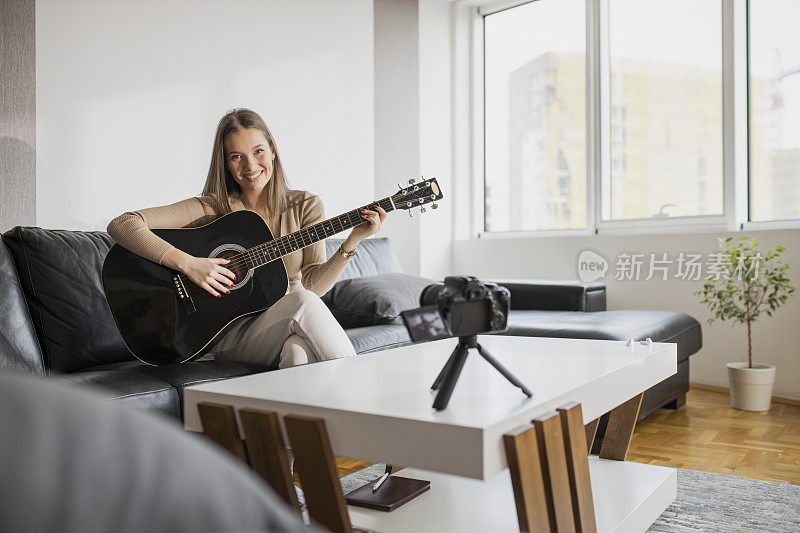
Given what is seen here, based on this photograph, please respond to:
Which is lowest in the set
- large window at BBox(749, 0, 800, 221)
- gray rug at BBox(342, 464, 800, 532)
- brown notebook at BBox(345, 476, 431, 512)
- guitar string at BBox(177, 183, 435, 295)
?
gray rug at BBox(342, 464, 800, 532)

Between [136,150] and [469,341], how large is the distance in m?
2.21

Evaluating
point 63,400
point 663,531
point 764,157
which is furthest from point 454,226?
point 63,400

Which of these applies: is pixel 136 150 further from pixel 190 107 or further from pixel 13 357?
pixel 13 357

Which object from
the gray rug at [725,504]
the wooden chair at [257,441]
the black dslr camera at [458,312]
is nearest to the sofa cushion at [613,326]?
the gray rug at [725,504]

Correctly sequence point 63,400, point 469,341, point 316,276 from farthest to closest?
point 316,276, point 469,341, point 63,400

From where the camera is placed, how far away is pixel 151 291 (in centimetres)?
191

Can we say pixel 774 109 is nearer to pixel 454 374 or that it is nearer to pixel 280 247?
pixel 280 247

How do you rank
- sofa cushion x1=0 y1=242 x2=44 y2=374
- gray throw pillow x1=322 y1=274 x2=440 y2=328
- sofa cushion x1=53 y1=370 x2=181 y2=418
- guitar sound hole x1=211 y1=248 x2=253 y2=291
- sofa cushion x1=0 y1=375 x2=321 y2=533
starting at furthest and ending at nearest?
gray throw pillow x1=322 y1=274 x2=440 y2=328 → guitar sound hole x1=211 y1=248 x2=253 y2=291 → sofa cushion x1=0 y1=242 x2=44 y2=374 → sofa cushion x1=53 y1=370 x2=181 y2=418 → sofa cushion x1=0 y1=375 x2=321 y2=533

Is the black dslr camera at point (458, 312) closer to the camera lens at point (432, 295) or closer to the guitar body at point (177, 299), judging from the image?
the camera lens at point (432, 295)

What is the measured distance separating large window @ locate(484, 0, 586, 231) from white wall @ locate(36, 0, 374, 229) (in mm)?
1103

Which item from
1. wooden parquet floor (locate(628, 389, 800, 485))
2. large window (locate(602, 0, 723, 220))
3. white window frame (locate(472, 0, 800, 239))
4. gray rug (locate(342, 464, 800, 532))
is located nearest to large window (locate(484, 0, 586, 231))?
white window frame (locate(472, 0, 800, 239))

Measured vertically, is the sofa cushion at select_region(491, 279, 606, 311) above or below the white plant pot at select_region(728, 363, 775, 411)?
above

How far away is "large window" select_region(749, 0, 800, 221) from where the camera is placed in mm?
3453

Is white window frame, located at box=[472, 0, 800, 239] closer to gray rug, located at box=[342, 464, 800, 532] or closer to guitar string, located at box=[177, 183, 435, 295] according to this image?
gray rug, located at box=[342, 464, 800, 532]
